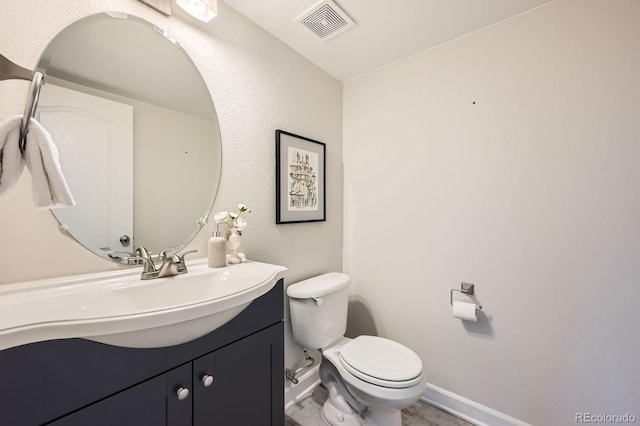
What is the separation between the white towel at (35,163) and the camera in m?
0.58

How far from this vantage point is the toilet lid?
1.20 meters

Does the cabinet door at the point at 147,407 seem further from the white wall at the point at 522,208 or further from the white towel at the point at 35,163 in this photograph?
the white wall at the point at 522,208

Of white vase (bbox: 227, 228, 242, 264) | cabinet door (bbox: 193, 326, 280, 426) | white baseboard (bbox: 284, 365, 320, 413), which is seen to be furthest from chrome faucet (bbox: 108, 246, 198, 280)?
white baseboard (bbox: 284, 365, 320, 413)

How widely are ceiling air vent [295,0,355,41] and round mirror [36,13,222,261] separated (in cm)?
67

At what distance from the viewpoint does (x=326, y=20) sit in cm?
139

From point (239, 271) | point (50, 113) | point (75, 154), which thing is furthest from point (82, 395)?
point (50, 113)

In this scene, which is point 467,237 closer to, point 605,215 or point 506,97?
point 605,215

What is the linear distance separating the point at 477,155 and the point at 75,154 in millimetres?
1857

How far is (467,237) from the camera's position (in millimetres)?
1538

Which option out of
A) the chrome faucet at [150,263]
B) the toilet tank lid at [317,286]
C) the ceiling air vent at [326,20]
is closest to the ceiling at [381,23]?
the ceiling air vent at [326,20]

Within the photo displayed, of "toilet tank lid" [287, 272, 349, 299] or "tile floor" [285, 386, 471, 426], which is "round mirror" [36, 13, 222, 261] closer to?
"toilet tank lid" [287, 272, 349, 299]

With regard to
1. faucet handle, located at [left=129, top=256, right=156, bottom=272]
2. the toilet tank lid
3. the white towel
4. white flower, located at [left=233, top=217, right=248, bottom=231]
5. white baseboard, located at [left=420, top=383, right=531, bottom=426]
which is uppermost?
the white towel

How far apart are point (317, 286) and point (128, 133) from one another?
116cm

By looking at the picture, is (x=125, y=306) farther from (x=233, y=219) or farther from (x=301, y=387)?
(x=301, y=387)
